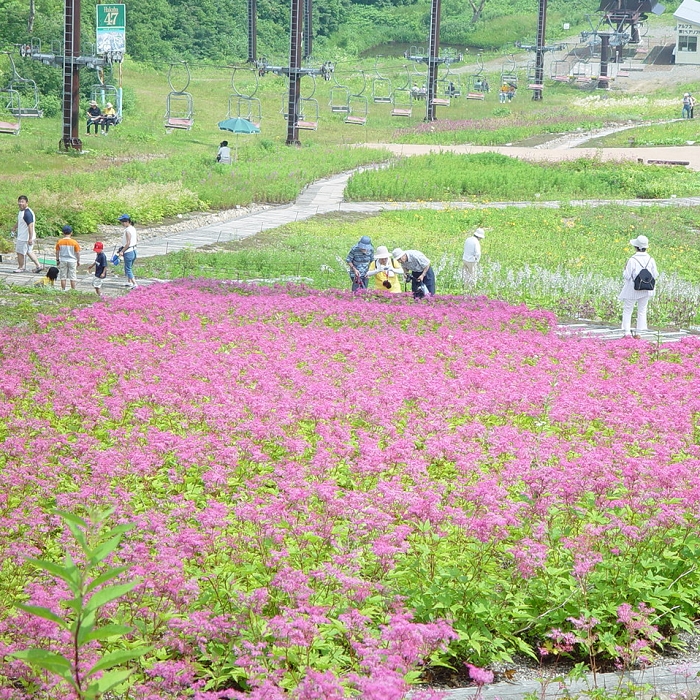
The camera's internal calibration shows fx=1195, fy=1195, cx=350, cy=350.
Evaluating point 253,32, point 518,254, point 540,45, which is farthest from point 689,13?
point 518,254

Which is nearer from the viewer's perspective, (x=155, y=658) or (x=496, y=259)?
(x=155, y=658)

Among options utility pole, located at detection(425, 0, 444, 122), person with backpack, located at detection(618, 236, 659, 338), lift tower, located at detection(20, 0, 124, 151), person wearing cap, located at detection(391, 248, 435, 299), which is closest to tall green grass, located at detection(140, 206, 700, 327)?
person wearing cap, located at detection(391, 248, 435, 299)

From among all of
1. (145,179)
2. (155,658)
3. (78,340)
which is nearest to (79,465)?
(155,658)

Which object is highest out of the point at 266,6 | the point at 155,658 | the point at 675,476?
the point at 266,6

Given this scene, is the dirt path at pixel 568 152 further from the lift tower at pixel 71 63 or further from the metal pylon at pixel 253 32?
the lift tower at pixel 71 63

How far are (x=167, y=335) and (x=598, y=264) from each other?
36.2 feet

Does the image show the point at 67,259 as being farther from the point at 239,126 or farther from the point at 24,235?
the point at 239,126

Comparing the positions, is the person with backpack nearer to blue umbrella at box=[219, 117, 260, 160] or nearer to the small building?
blue umbrella at box=[219, 117, 260, 160]

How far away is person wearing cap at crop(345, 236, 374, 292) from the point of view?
61.7 feet

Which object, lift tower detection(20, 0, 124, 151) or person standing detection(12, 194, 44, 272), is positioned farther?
lift tower detection(20, 0, 124, 151)

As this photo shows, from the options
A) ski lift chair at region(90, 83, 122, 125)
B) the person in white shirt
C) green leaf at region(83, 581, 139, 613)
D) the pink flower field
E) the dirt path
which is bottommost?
the pink flower field

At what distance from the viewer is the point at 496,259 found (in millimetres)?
22875

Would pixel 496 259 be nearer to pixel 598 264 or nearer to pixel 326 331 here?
pixel 598 264

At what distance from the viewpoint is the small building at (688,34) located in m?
76.6
